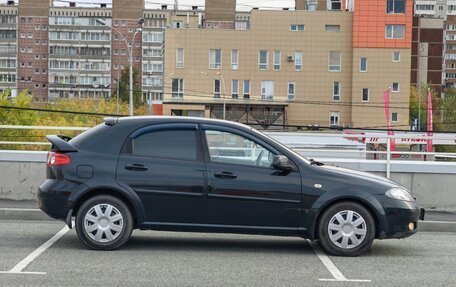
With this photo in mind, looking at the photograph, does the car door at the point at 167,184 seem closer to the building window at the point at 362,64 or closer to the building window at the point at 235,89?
the building window at the point at 235,89

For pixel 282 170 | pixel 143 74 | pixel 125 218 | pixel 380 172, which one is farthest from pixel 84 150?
pixel 143 74

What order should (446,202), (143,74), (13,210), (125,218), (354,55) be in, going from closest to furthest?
(125,218) < (13,210) < (446,202) < (354,55) < (143,74)

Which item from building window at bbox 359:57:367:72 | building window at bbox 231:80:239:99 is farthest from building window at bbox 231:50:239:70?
building window at bbox 359:57:367:72

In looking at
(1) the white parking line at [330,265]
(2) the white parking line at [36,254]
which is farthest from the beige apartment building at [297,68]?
(1) the white parking line at [330,265]

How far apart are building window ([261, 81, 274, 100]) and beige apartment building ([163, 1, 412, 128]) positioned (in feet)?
0.34

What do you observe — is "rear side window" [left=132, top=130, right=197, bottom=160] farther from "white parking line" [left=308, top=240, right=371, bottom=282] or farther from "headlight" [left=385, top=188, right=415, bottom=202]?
"headlight" [left=385, top=188, right=415, bottom=202]

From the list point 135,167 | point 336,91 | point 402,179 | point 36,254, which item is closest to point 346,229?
point 135,167

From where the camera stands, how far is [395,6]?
72.0m

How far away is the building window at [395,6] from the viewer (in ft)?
235

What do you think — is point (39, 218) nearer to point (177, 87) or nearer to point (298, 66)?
point (177, 87)

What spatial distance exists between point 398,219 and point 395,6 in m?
67.3

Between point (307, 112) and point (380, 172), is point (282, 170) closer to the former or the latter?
point (380, 172)

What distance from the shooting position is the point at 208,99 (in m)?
71.8

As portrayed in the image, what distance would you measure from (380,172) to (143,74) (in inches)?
4420
